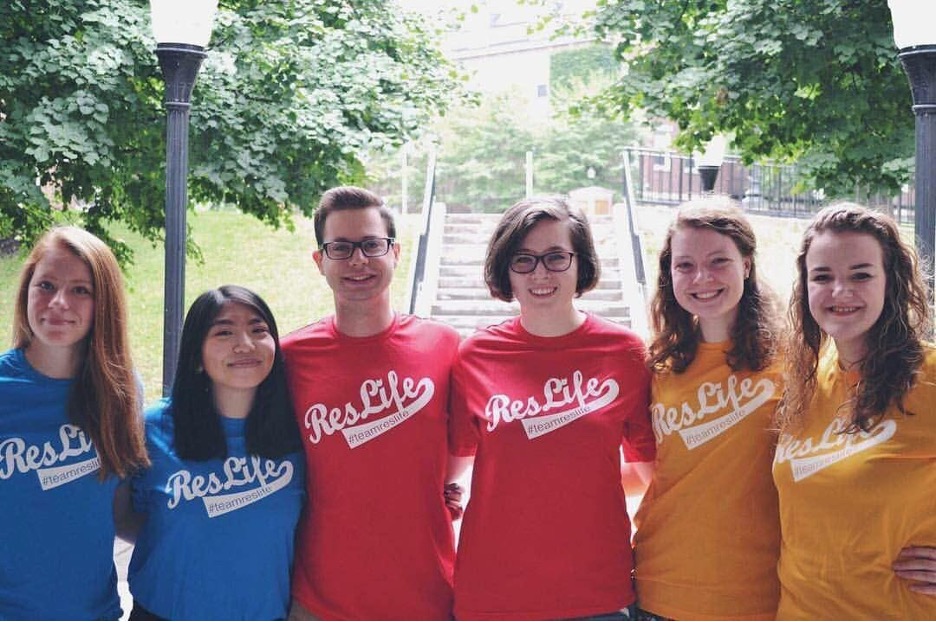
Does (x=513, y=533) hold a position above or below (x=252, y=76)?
below

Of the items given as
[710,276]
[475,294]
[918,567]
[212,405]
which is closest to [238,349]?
[212,405]

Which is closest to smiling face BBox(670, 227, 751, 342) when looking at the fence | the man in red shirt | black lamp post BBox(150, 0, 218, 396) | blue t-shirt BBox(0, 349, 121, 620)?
the man in red shirt

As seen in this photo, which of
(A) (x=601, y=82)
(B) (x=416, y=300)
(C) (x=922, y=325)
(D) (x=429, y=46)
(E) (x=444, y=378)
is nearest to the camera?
(C) (x=922, y=325)

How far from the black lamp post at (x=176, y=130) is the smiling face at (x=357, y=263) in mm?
2309

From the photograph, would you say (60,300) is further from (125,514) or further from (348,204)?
(348,204)

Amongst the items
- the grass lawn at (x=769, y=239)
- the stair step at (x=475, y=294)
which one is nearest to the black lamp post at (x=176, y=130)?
the stair step at (x=475, y=294)

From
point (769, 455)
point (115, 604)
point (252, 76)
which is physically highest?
point (252, 76)

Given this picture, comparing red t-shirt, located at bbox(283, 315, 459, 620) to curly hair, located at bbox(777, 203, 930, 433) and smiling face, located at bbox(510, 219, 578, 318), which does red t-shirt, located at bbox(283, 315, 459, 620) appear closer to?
smiling face, located at bbox(510, 219, 578, 318)

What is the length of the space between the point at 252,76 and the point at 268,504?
504cm

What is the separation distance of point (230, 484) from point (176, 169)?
2.87 m

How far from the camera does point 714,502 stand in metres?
2.94

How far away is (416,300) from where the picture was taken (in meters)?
12.6

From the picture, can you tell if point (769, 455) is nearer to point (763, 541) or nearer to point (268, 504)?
point (763, 541)

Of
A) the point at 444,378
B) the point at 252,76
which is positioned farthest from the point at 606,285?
the point at 444,378
